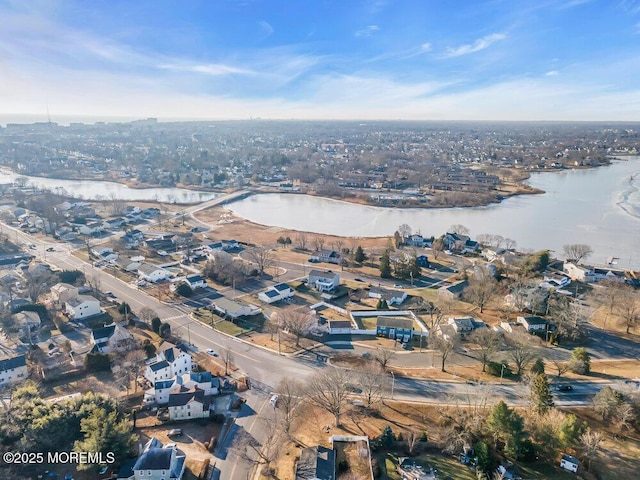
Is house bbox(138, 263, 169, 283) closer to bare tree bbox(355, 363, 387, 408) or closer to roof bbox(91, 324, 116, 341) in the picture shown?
roof bbox(91, 324, 116, 341)

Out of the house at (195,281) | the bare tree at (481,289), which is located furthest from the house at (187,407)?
the bare tree at (481,289)

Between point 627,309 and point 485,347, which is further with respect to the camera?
point 627,309

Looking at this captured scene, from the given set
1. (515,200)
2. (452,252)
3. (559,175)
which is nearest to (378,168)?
(515,200)

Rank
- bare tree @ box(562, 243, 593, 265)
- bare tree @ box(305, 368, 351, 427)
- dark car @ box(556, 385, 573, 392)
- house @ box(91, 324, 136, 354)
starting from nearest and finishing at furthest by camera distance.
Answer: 1. bare tree @ box(305, 368, 351, 427)
2. dark car @ box(556, 385, 573, 392)
3. house @ box(91, 324, 136, 354)
4. bare tree @ box(562, 243, 593, 265)

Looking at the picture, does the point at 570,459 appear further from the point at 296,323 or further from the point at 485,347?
the point at 296,323

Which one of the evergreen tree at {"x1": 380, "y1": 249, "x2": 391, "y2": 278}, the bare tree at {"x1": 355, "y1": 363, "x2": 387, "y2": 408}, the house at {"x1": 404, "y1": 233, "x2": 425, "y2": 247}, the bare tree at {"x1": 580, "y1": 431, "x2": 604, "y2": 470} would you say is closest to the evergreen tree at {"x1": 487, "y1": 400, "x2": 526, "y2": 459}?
the bare tree at {"x1": 580, "y1": 431, "x2": 604, "y2": 470}

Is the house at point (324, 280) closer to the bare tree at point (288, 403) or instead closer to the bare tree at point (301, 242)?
the bare tree at point (301, 242)

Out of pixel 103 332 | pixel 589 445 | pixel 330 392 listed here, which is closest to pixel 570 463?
pixel 589 445
